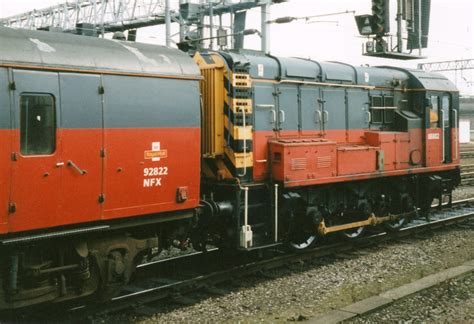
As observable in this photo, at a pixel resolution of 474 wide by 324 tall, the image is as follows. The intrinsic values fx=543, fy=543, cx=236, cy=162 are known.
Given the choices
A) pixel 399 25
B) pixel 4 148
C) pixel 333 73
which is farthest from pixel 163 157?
pixel 399 25

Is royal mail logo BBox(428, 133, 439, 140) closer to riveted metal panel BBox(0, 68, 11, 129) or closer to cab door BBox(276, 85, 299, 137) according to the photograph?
cab door BBox(276, 85, 299, 137)

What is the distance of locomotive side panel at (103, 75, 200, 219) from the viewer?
22.3 feet

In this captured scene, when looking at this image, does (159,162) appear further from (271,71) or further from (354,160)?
(354,160)

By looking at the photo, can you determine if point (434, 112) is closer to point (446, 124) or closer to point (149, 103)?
point (446, 124)

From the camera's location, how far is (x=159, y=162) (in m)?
7.34

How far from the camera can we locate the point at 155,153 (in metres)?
7.28

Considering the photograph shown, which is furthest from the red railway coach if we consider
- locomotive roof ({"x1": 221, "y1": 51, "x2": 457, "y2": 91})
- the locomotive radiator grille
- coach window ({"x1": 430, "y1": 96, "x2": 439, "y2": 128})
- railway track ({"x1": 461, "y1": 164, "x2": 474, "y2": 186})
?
railway track ({"x1": 461, "y1": 164, "x2": 474, "y2": 186})

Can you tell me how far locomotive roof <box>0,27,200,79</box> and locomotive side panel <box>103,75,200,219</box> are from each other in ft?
0.52

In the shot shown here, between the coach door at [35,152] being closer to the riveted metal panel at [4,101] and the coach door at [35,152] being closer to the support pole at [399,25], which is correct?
the riveted metal panel at [4,101]

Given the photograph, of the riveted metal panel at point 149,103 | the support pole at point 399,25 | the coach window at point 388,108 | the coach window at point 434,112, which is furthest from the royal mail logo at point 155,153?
the support pole at point 399,25

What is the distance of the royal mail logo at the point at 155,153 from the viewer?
7.20 meters

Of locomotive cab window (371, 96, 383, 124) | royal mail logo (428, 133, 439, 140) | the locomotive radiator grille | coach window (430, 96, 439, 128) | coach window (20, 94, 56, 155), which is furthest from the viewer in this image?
coach window (430, 96, 439, 128)

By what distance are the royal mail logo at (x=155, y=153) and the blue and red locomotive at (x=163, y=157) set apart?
14 mm

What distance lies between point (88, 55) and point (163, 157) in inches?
65.2
